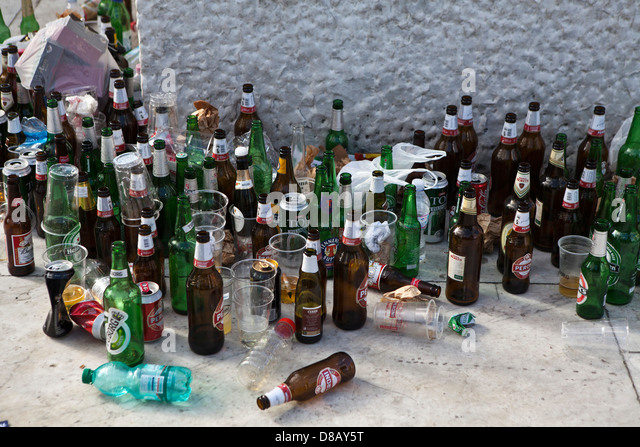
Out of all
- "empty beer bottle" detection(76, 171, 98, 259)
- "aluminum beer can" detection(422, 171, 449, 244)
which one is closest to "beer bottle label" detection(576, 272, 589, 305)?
"aluminum beer can" detection(422, 171, 449, 244)

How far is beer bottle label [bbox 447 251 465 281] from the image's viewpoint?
11.2 feet

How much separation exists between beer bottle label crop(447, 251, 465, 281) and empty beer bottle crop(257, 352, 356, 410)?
756 millimetres

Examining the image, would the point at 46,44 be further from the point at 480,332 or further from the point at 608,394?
the point at 608,394

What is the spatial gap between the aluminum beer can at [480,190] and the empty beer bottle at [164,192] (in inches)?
61.8

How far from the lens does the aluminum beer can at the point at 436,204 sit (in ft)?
13.0

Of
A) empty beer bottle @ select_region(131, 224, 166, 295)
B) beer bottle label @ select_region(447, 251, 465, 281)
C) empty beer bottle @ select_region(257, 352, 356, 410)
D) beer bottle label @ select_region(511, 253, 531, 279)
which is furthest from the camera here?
beer bottle label @ select_region(511, 253, 531, 279)

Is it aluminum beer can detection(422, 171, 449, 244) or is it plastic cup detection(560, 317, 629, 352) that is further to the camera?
aluminum beer can detection(422, 171, 449, 244)

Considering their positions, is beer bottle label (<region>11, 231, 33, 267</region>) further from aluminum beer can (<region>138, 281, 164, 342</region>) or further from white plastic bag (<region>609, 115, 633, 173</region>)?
white plastic bag (<region>609, 115, 633, 173</region>)

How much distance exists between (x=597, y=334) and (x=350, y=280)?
1106 mm

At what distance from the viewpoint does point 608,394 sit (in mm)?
2924

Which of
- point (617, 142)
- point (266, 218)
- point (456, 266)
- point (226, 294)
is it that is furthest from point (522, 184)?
point (226, 294)

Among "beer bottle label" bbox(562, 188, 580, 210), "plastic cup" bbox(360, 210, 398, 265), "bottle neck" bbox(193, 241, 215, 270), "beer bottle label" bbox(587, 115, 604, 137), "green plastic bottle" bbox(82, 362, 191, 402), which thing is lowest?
"green plastic bottle" bbox(82, 362, 191, 402)

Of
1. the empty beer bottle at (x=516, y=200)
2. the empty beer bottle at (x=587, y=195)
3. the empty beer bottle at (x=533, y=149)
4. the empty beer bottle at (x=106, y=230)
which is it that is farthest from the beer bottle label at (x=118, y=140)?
the empty beer bottle at (x=587, y=195)

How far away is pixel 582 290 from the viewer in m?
3.37
